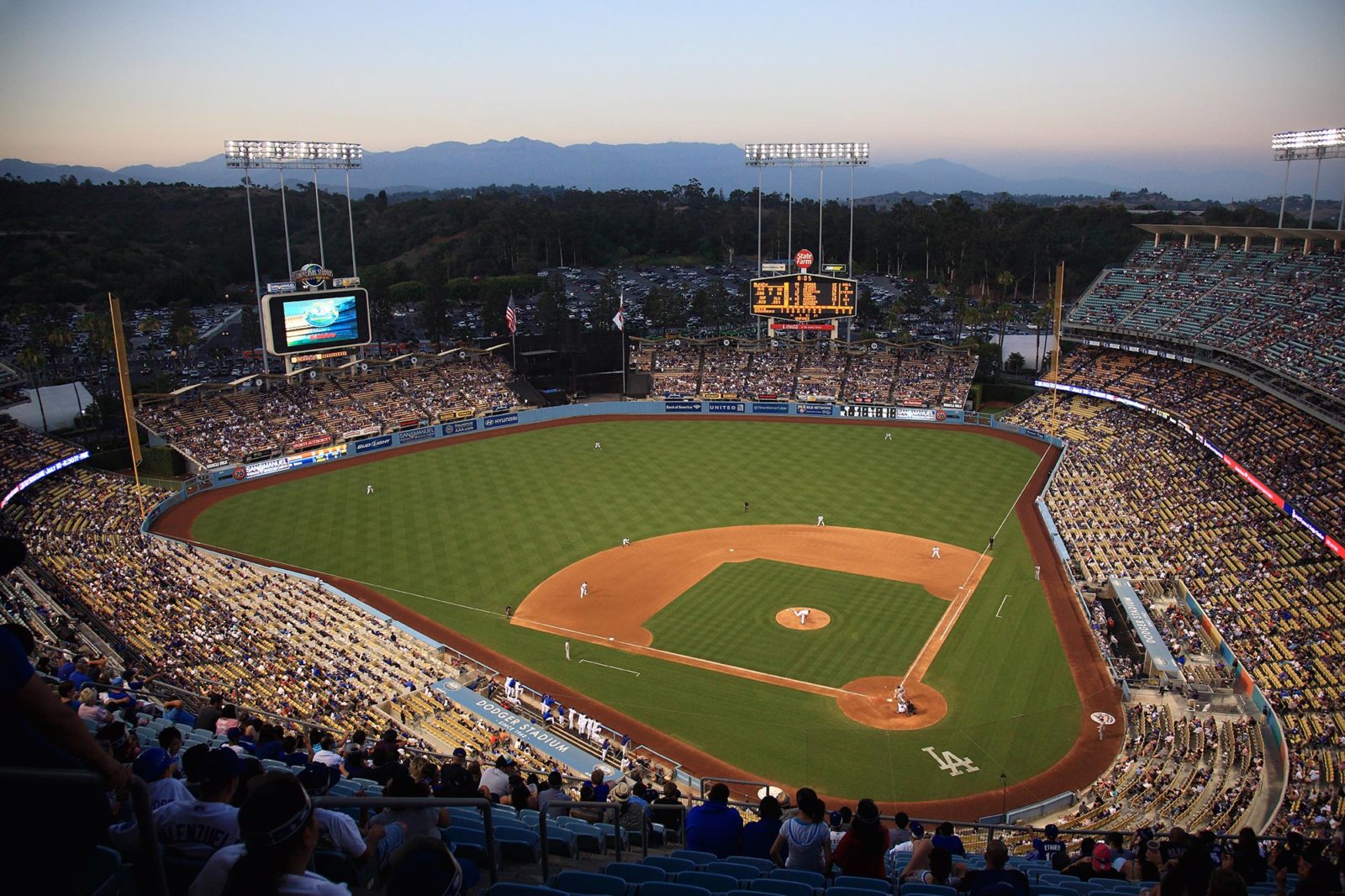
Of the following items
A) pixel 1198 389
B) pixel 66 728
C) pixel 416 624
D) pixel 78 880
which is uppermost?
pixel 66 728

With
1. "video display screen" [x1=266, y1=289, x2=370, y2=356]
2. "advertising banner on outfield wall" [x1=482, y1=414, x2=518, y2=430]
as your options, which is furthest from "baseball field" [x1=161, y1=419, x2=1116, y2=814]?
"video display screen" [x1=266, y1=289, x2=370, y2=356]

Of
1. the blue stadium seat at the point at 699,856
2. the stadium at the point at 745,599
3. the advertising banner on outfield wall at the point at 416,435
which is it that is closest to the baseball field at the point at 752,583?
the stadium at the point at 745,599

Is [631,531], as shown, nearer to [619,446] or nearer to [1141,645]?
[619,446]

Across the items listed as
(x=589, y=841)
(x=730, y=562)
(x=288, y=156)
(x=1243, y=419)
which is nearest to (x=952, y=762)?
(x=730, y=562)

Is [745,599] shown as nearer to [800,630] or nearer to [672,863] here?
[800,630]

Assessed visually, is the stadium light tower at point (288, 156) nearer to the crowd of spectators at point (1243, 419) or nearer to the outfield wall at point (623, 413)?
the outfield wall at point (623, 413)

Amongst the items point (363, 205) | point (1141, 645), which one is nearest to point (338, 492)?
point (1141, 645)

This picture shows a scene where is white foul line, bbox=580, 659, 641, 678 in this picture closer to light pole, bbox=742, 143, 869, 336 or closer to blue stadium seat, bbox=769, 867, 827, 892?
blue stadium seat, bbox=769, 867, 827, 892
